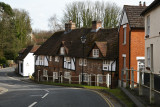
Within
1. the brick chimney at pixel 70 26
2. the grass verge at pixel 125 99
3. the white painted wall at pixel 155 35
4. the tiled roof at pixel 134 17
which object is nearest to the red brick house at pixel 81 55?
the brick chimney at pixel 70 26

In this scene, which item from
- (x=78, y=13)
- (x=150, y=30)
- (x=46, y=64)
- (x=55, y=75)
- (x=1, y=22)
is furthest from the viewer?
(x=1, y=22)

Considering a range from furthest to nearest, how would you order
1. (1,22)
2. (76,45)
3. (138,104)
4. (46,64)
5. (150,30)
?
1. (1,22)
2. (46,64)
3. (76,45)
4. (150,30)
5. (138,104)

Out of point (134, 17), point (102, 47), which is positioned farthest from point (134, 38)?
point (102, 47)

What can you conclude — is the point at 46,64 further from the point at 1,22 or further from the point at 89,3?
the point at 1,22

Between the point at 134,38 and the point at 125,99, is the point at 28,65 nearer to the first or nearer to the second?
the point at 134,38

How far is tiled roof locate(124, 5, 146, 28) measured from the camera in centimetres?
2630

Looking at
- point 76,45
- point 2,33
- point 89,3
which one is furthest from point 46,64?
point 2,33

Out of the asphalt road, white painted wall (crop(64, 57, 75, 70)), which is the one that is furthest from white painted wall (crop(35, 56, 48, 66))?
the asphalt road

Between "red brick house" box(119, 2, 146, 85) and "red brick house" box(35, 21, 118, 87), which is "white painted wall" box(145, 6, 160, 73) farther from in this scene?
"red brick house" box(35, 21, 118, 87)

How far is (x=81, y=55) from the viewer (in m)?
37.2

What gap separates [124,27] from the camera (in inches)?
1115

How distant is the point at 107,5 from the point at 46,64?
22737 millimetres

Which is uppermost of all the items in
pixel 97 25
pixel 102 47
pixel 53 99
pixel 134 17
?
pixel 97 25

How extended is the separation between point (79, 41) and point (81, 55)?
502cm
